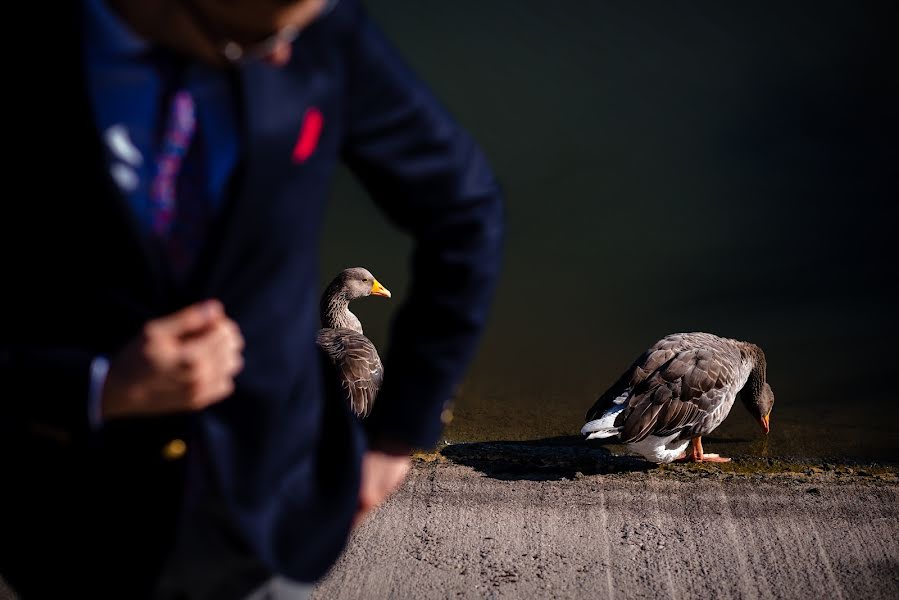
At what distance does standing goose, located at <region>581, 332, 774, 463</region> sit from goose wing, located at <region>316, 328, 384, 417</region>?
3.56 feet

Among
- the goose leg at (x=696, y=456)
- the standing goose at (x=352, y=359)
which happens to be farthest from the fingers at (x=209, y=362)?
the goose leg at (x=696, y=456)

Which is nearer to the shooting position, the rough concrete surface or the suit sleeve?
the suit sleeve

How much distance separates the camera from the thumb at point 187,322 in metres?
1.09

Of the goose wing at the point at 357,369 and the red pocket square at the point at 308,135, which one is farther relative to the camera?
the goose wing at the point at 357,369

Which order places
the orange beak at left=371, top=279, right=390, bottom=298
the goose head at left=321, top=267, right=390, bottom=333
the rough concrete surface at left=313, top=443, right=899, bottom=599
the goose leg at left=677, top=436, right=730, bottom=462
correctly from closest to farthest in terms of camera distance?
the rough concrete surface at left=313, top=443, right=899, bottom=599 → the goose leg at left=677, top=436, right=730, bottom=462 → the goose head at left=321, top=267, right=390, bottom=333 → the orange beak at left=371, top=279, right=390, bottom=298

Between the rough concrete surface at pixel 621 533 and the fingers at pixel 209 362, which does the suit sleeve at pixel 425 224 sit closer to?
the fingers at pixel 209 362

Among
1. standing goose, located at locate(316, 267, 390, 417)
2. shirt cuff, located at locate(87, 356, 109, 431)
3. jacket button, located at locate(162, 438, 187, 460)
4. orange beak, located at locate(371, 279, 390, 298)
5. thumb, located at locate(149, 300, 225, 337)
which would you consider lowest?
orange beak, located at locate(371, 279, 390, 298)

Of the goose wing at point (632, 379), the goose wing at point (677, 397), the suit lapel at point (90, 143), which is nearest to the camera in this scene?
the suit lapel at point (90, 143)

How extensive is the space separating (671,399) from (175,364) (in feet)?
12.9

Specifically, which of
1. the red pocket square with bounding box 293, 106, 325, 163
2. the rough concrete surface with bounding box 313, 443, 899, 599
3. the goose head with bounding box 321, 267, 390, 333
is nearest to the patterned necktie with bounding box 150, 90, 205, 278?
the red pocket square with bounding box 293, 106, 325, 163

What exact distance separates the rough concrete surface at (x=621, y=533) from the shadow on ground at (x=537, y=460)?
0.04ft

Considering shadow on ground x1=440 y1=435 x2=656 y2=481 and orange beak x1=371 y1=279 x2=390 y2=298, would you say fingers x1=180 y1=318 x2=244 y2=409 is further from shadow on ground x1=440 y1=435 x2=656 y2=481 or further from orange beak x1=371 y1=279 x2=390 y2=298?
orange beak x1=371 y1=279 x2=390 y2=298

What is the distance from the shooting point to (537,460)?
4.34 metres

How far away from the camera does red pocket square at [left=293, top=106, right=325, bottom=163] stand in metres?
1.22
